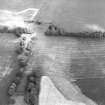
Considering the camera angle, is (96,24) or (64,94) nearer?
(64,94)

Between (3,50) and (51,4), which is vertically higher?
(51,4)

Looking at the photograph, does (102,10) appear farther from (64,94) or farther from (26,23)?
(64,94)

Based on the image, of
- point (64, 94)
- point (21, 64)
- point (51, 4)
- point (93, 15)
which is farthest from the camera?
point (51, 4)

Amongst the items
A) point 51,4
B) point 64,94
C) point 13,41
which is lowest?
point 64,94

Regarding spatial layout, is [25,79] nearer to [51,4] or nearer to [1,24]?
[1,24]

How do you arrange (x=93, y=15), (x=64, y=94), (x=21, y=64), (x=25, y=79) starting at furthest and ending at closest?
(x=93, y=15) < (x=21, y=64) < (x=25, y=79) < (x=64, y=94)

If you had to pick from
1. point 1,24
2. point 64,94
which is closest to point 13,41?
point 1,24
